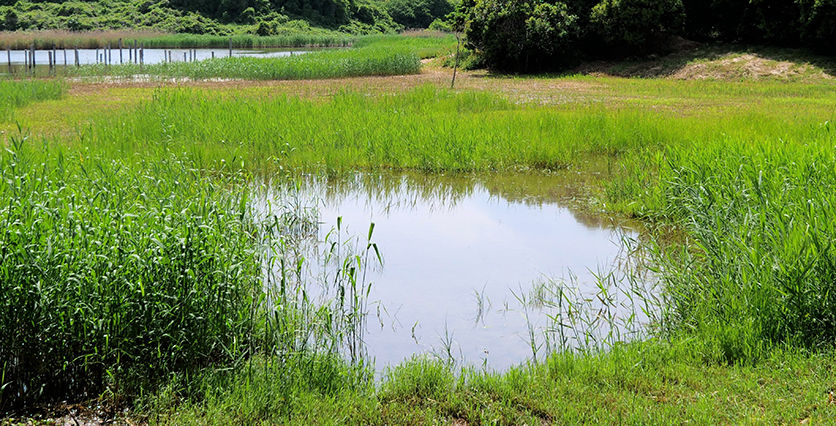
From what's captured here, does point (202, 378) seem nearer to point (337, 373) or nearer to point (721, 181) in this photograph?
point (337, 373)

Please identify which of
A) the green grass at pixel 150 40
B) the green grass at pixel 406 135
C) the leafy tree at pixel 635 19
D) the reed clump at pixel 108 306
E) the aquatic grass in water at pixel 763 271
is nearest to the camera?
the reed clump at pixel 108 306

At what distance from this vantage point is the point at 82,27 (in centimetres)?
5356

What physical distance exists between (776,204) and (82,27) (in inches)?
2328

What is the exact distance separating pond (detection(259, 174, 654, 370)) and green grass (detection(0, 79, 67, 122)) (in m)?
7.88

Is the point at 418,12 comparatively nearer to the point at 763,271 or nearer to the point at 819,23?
the point at 819,23

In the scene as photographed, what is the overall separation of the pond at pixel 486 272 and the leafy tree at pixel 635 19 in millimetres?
→ 15902

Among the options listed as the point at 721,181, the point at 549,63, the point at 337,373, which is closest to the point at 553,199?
the point at 721,181

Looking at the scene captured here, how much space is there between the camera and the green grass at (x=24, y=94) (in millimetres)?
12423

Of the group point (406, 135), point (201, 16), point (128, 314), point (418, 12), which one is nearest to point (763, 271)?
point (128, 314)

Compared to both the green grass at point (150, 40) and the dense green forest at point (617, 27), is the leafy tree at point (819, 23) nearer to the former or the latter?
the dense green forest at point (617, 27)

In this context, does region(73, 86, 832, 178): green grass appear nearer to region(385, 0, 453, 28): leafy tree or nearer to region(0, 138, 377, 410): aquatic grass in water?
region(0, 138, 377, 410): aquatic grass in water

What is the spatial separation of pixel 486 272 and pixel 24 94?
12928mm

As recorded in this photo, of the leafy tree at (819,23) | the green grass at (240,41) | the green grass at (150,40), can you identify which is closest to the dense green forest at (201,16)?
the green grass at (150,40)

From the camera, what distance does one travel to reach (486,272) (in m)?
5.07
